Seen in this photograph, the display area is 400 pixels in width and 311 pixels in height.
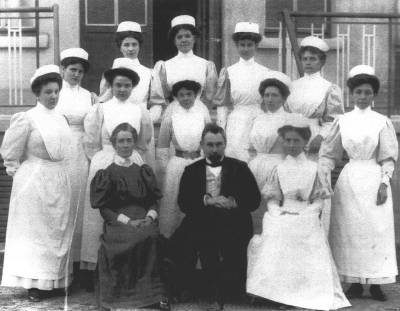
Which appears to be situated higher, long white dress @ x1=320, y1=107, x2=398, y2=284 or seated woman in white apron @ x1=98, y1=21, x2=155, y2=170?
seated woman in white apron @ x1=98, y1=21, x2=155, y2=170

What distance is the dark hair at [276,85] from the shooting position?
6117mm

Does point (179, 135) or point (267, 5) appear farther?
point (267, 5)

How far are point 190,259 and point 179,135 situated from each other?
3.14 feet

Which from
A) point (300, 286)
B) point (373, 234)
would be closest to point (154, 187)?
point (300, 286)

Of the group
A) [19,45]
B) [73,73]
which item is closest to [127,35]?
[73,73]

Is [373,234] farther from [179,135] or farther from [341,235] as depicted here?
[179,135]

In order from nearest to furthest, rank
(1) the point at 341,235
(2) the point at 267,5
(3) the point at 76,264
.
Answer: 1. (1) the point at 341,235
2. (3) the point at 76,264
3. (2) the point at 267,5

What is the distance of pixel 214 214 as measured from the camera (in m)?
5.74

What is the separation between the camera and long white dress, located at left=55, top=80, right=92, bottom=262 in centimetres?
624

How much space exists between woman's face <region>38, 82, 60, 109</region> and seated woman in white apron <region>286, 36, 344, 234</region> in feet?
5.82

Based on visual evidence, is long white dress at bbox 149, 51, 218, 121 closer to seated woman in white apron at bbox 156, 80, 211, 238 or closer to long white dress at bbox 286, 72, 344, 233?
seated woman in white apron at bbox 156, 80, 211, 238

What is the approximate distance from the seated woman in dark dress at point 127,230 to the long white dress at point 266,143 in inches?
31.9

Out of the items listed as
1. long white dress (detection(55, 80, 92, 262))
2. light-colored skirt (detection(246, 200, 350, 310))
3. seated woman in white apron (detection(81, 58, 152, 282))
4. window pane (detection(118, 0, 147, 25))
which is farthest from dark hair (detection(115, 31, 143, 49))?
window pane (detection(118, 0, 147, 25))

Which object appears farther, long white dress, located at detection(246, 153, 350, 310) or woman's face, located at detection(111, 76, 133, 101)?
woman's face, located at detection(111, 76, 133, 101)
